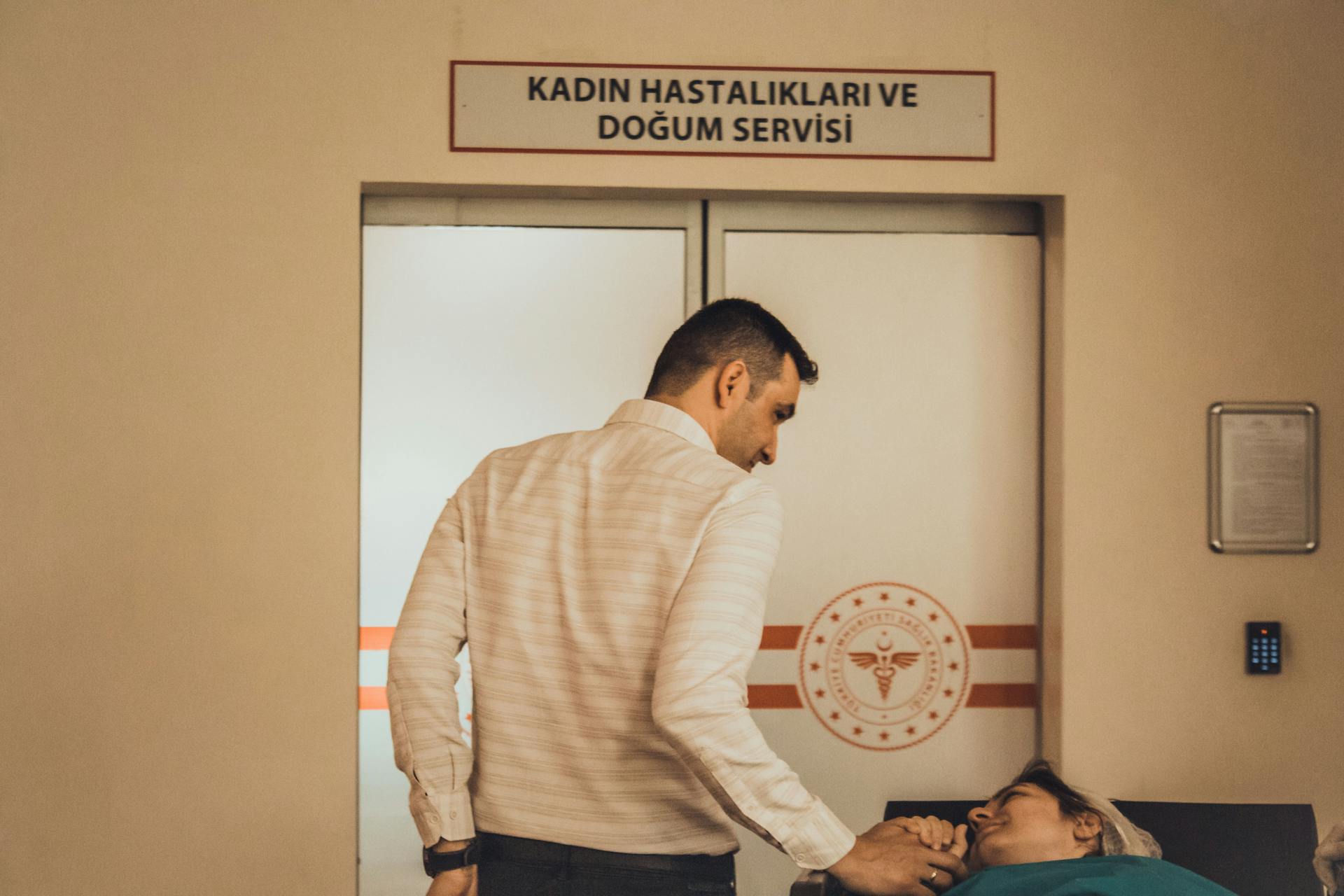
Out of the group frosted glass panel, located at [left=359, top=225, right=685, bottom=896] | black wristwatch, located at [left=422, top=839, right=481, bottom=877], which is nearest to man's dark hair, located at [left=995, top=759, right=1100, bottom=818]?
black wristwatch, located at [left=422, top=839, right=481, bottom=877]

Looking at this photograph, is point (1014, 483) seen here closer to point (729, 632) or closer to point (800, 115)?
point (800, 115)

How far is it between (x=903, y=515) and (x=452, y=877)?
1873 mm

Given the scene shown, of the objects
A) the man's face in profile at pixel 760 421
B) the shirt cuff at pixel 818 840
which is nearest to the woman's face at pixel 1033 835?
the shirt cuff at pixel 818 840

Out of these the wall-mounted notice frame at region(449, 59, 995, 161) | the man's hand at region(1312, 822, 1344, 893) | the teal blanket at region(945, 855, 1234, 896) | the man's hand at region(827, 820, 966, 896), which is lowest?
the man's hand at region(1312, 822, 1344, 893)

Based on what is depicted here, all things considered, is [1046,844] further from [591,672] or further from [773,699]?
[773,699]

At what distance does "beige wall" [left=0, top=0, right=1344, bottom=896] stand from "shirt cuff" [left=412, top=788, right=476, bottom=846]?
140cm

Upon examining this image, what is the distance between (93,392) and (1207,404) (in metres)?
3.03

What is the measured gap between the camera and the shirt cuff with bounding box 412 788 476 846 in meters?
1.60

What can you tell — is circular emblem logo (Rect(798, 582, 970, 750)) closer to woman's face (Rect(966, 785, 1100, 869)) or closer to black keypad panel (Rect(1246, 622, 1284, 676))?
black keypad panel (Rect(1246, 622, 1284, 676))

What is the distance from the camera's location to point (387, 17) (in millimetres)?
2932

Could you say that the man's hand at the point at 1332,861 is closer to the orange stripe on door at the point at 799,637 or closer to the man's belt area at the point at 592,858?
the man's belt area at the point at 592,858

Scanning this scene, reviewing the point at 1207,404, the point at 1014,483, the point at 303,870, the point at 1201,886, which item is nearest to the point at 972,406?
the point at 1014,483

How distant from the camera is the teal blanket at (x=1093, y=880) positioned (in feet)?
5.31

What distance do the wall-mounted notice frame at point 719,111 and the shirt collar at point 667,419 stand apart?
1406 mm
